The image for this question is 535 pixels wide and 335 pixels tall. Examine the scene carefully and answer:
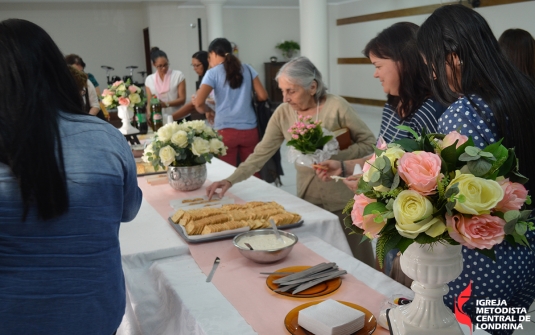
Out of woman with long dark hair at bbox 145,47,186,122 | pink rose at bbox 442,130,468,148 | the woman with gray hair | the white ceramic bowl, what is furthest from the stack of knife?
woman with long dark hair at bbox 145,47,186,122

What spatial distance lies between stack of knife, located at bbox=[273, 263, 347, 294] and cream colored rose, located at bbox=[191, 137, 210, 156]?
1143 millimetres

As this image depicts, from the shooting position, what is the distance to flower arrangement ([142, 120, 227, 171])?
2.56 m

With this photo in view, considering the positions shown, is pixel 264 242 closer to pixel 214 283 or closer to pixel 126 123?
pixel 214 283

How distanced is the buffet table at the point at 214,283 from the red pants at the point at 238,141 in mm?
2203

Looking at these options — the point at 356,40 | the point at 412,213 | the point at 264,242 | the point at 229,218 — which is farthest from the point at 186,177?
the point at 356,40

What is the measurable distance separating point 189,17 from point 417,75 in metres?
12.6

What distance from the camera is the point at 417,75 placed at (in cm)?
199

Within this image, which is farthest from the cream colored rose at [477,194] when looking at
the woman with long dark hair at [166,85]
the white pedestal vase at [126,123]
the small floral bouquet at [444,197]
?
the woman with long dark hair at [166,85]

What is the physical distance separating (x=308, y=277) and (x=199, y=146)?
1198 millimetres

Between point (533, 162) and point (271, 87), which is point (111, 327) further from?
point (271, 87)

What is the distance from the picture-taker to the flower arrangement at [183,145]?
2.56m

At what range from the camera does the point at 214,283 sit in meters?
1.63

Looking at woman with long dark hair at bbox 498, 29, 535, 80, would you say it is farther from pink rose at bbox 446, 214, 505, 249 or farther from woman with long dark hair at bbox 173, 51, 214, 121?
woman with long dark hair at bbox 173, 51, 214, 121

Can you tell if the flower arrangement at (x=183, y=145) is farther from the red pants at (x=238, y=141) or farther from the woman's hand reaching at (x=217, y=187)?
the red pants at (x=238, y=141)
